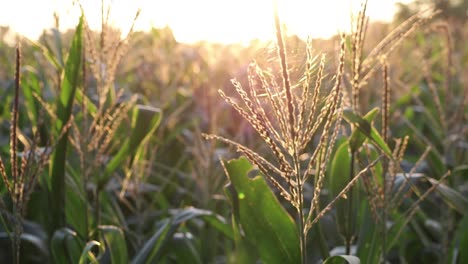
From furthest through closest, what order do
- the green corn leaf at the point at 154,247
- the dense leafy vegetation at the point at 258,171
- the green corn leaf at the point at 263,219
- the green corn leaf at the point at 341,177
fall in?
the green corn leaf at the point at 341,177, the green corn leaf at the point at 154,247, the green corn leaf at the point at 263,219, the dense leafy vegetation at the point at 258,171

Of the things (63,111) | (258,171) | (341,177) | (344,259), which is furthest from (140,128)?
(344,259)

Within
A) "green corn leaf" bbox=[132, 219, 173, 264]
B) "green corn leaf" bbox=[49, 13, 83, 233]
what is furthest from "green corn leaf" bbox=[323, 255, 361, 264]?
"green corn leaf" bbox=[49, 13, 83, 233]

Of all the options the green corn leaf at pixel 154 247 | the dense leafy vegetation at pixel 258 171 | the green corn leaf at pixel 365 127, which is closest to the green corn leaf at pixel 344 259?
the dense leafy vegetation at pixel 258 171

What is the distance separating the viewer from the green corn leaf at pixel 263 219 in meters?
1.43

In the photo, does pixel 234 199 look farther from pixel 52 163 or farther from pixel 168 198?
pixel 168 198

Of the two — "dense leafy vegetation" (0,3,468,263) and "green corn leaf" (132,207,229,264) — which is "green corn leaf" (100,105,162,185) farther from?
"green corn leaf" (132,207,229,264)

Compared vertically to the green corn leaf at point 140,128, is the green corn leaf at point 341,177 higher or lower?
lower

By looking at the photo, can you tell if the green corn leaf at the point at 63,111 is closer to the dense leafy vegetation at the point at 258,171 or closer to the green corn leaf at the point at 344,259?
the dense leafy vegetation at the point at 258,171

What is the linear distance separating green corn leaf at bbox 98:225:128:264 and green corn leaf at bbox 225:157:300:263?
35 centimetres

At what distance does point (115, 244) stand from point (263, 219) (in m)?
0.44

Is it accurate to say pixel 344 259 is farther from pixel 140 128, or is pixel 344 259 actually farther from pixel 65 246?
pixel 140 128

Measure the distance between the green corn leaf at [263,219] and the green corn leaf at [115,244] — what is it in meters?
0.35

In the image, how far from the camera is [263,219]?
58.2 inches

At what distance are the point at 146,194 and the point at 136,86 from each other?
222 centimetres
